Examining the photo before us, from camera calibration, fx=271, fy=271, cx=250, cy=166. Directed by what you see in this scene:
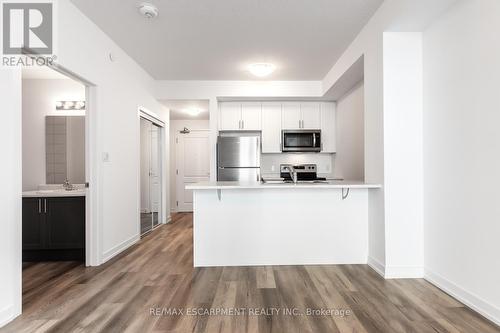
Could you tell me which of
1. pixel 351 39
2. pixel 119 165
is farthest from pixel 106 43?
pixel 351 39

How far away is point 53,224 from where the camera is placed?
3.27 metres

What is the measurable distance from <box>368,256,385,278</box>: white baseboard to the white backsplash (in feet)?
8.68

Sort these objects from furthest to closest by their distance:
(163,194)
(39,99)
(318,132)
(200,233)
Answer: (163,194) < (318,132) < (39,99) < (200,233)

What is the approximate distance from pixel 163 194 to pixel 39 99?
2553 millimetres

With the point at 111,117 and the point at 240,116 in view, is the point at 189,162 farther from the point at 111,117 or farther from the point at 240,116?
the point at 111,117

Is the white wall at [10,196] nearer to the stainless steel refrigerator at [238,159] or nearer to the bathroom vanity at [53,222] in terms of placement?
the bathroom vanity at [53,222]

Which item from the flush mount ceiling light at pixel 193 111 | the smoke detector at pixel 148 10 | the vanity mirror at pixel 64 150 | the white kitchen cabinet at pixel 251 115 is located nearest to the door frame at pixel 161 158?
the flush mount ceiling light at pixel 193 111

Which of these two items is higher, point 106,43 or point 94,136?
point 106,43

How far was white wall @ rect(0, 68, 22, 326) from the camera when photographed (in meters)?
1.90

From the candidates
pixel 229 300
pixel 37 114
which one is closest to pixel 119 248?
pixel 229 300

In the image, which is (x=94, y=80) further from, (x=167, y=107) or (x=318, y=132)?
(x=318, y=132)

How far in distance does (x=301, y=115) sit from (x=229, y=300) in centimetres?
384

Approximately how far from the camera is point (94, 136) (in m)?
3.08

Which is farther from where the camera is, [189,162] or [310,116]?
[189,162]
